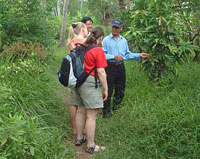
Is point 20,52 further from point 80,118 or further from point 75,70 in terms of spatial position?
point 75,70

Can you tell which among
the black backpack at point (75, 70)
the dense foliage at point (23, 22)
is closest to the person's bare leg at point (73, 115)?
the black backpack at point (75, 70)

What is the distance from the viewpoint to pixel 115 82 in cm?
489

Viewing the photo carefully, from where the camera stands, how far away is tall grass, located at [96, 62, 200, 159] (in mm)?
3492

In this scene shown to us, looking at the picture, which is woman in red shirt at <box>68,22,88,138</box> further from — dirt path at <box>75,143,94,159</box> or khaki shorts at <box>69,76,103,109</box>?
dirt path at <box>75,143,94,159</box>

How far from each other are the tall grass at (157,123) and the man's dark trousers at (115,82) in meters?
0.15

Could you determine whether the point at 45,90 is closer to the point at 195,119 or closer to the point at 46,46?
the point at 195,119

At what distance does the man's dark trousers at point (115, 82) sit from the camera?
15.5 ft

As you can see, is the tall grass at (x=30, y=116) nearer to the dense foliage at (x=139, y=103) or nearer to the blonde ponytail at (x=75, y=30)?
the dense foliage at (x=139, y=103)

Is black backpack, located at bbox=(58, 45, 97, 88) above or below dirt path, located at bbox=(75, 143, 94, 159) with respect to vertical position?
above

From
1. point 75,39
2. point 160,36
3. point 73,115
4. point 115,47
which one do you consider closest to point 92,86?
point 73,115

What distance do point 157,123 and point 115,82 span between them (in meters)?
1.32

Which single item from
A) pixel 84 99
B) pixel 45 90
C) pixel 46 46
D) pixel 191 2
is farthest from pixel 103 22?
pixel 84 99

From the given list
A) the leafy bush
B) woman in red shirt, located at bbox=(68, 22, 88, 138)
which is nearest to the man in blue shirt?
woman in red shirt, located at bbox=(68, 22, 88, 138)

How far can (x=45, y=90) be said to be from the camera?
499 cm
